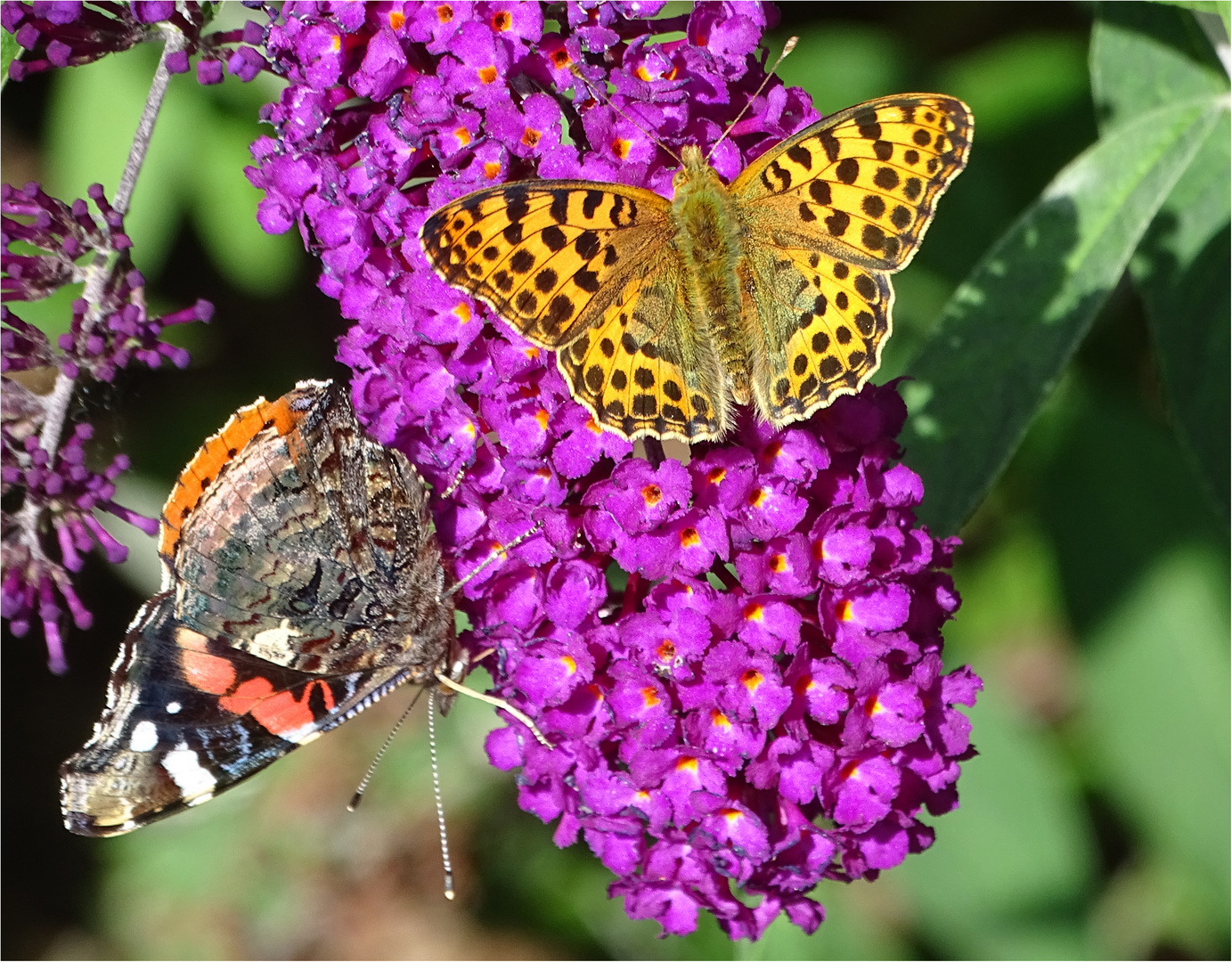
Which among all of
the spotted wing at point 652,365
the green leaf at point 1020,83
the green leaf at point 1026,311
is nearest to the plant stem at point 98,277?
the spotted wing at point 652,365

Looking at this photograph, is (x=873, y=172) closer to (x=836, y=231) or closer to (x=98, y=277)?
(x=836, y=231)

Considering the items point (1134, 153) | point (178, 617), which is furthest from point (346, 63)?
point (1134, 153)

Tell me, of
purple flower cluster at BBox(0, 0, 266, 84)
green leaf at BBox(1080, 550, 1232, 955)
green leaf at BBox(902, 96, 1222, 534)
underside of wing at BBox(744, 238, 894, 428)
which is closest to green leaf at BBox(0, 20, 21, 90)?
purple flower cluster at BBox(0, 0, 266, 84)

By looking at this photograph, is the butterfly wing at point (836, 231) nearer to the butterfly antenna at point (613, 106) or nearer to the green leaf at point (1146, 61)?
the butterfly antenna at point (613, 106)

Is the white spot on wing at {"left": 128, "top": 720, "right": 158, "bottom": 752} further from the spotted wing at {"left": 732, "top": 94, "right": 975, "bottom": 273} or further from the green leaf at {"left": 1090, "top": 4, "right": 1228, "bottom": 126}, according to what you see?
the green leaf at {"left": 1090, "top": 4, "right": 1228, "bottom": 126}

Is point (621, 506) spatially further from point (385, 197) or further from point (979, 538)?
point (979, 538)
